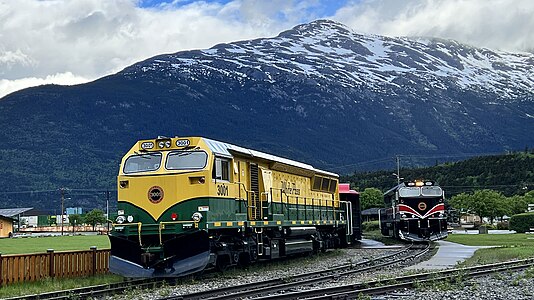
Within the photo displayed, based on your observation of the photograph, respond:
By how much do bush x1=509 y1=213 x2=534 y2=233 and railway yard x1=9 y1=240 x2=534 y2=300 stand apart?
36.9 metres

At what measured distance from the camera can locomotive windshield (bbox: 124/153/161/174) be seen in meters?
20.2

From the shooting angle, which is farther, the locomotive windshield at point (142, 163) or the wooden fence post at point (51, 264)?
the locomotive windshield at point (142, 163)

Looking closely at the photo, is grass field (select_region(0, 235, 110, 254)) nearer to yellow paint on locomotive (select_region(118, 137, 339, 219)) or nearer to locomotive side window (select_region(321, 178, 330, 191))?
locomotive side window (select_region(321, 178, 330, 191))

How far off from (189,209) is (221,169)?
6.34ft

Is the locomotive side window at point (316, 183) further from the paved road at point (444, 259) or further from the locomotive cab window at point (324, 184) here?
the paved road at point (444, 259)

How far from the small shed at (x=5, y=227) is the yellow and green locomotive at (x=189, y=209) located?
77108mm

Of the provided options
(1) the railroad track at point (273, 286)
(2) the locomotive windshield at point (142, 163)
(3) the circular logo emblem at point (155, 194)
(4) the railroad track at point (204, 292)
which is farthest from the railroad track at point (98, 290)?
(2) the locomotive windshield at point (142, 163)

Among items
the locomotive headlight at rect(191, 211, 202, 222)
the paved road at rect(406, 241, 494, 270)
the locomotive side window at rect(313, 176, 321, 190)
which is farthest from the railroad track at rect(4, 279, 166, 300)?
the locomotive side window at rect(313, 176, 321, 190)

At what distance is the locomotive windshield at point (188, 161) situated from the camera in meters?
19.9

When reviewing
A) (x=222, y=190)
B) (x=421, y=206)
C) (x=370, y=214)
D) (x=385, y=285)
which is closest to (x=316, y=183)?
(x=421, y=206)

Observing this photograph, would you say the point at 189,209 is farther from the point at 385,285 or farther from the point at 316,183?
the point at 316,183

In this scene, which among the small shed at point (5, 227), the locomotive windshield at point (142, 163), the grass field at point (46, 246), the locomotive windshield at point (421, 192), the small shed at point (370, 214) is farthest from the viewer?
the small shed at point (5, 227)

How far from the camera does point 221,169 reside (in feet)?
68.1

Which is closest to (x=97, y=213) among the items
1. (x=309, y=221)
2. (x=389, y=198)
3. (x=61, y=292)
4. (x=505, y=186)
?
(x=505, y=186)
